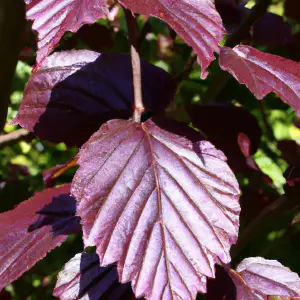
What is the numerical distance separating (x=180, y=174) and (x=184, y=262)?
0.37ft

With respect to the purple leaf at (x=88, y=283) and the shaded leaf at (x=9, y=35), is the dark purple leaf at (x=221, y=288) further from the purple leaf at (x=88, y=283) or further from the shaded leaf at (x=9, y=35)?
the shaded leaf at (x=9, y=35)

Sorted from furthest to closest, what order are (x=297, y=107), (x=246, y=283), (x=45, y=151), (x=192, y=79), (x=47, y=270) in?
1. (x=45, y=151)
2. (x=192, y=79)
3. (x=47, y=270)
4. (x=246, y=283)
5. (x=297, y=107)

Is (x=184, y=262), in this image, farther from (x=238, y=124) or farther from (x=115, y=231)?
(x=238, y=124)

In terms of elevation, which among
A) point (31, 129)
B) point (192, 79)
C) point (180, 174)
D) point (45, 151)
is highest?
point (180, 174)

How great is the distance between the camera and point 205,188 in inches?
26.2

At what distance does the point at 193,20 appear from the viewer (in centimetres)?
61

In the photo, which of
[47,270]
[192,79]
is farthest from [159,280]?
[192,79]

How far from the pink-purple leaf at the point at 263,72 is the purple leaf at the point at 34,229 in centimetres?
35

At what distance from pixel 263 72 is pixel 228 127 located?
0.32 metres

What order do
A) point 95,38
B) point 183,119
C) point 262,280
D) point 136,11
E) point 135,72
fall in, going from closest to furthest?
point 136,11 < point 135,72 < point 262,280 < point 183,119 < point 95,38

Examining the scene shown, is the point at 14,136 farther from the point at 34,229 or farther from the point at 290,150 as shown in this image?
the point at 290,150

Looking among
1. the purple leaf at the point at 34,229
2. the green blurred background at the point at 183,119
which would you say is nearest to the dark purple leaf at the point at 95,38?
the green blurred background at the point at 183,119

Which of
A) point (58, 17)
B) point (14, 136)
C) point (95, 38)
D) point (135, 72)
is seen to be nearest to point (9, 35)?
point (58, 17)

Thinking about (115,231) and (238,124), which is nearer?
(115,231)
